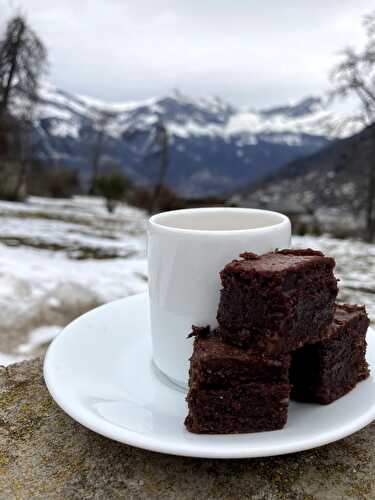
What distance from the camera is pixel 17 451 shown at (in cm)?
105

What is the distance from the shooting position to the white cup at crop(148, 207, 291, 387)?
3.98ft

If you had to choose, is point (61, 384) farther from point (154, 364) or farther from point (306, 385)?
point (306, 385)

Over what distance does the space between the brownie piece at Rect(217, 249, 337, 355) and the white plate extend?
19 centimetres

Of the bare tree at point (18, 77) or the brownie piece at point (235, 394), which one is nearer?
the brownie piece at point (235, 394)

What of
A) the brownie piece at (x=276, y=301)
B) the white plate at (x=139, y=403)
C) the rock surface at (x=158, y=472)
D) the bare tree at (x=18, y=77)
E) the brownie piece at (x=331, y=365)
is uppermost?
the bare tree at (x=18, y=77)

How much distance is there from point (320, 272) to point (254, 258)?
176 millimetres

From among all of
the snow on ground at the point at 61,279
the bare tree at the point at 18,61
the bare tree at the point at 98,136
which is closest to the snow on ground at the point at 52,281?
the snow on ground at the point at 61,279

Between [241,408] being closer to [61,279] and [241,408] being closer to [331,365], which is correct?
[331,365]

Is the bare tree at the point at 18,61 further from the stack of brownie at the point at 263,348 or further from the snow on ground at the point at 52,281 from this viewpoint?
the stack of brownie at the point at 263,348

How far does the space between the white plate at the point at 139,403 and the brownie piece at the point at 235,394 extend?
0.13 feet

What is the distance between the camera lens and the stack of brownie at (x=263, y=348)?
998 mm

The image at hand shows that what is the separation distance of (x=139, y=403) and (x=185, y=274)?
38 cm

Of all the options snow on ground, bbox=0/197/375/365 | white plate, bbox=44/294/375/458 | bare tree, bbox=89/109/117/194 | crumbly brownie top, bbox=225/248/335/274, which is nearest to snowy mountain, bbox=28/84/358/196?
bare tree, bbox=89/109/117/194

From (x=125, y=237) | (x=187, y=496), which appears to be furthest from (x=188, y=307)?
(x=125, y=237)
